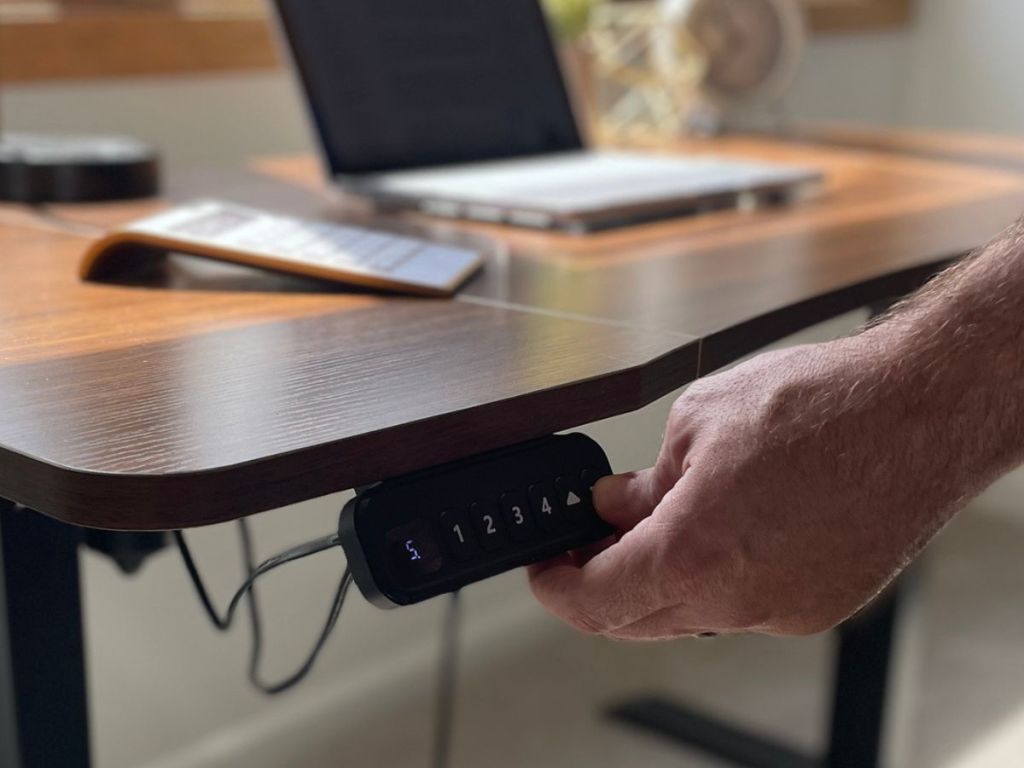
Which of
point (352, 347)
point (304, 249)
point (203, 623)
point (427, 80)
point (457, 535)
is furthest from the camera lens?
point (203, 623)

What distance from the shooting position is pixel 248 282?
857 millimetres

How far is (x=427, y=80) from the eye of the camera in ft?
4.45

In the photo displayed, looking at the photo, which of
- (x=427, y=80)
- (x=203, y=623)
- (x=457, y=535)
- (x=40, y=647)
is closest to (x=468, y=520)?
(x=457, y=535)

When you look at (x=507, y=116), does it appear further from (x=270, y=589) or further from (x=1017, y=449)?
(x=1017, y=449)

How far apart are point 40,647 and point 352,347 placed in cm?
22

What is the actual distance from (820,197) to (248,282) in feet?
2.15

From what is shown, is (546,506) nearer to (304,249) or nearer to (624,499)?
(624,499)

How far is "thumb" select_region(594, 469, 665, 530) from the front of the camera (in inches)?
25.1

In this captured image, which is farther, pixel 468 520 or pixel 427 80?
pixel 427 80

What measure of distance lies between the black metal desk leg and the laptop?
54cm

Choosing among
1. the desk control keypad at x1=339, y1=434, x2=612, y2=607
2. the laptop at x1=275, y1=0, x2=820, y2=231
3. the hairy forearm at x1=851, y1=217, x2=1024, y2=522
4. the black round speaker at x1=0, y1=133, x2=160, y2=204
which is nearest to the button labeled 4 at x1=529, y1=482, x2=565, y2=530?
the desk control keypad at x1=339, y1=434, x2=612, y2=607

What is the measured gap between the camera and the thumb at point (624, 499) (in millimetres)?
639

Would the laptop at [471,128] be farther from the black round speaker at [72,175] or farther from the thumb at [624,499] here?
the thumb at [624,499]

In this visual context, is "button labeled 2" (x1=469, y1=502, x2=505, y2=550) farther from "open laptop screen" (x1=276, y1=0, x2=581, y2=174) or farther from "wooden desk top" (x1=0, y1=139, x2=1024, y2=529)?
"open laptop screen" (x1=276, y1=0, x2=581, y2=174)
